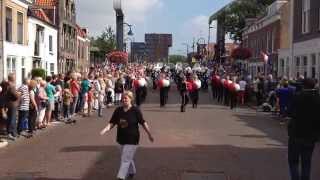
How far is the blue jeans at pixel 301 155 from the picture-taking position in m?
10.4

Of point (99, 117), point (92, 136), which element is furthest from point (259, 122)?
point (92, 136)

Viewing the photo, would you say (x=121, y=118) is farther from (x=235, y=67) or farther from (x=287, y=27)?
(x=235, y=67)

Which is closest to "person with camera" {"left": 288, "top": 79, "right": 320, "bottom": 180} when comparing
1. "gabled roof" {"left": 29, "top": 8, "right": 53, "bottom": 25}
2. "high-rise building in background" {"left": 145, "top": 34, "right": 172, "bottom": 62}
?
"gabled roof" {"left": 29, "top": 8, "right": 53, "bottom": 25}

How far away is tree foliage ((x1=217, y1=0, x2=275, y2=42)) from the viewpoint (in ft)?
310

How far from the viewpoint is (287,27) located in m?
48.7

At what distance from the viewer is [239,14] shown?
95375 mm

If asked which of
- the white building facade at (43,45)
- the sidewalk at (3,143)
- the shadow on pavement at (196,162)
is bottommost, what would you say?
the shadow on pavement at (196,162)

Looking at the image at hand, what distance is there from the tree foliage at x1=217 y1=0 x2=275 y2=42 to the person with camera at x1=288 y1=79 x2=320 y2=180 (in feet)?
276

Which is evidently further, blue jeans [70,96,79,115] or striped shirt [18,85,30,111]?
A: blue jeans [70,96,79,115]

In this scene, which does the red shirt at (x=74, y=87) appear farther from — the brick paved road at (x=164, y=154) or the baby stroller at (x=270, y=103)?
the baby stroller at (x=270, y=103)

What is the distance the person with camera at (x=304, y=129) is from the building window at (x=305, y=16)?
97.9 feet

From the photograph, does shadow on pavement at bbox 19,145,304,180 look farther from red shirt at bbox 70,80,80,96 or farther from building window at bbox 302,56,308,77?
→ building window at bbox 302,56,308,77

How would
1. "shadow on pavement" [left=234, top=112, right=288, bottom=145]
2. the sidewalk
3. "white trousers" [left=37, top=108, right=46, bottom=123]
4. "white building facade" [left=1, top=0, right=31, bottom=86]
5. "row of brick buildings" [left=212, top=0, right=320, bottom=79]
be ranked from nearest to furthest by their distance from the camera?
1. the sidewalk
2. "shadow on pavement" [left=234, top=112, right=288, bottom=145]
3. "white trousers" [left=37, top=108, right=46, bottom=123]
4. "white building facade" [left=1, top=0, right=31, bottom=86]
5. "row of brick buildings" [left=212, top=0, right=320, bottom=79]

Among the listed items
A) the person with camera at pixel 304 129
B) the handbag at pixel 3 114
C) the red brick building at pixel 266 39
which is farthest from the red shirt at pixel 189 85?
the person with camera at pixel 304 129
